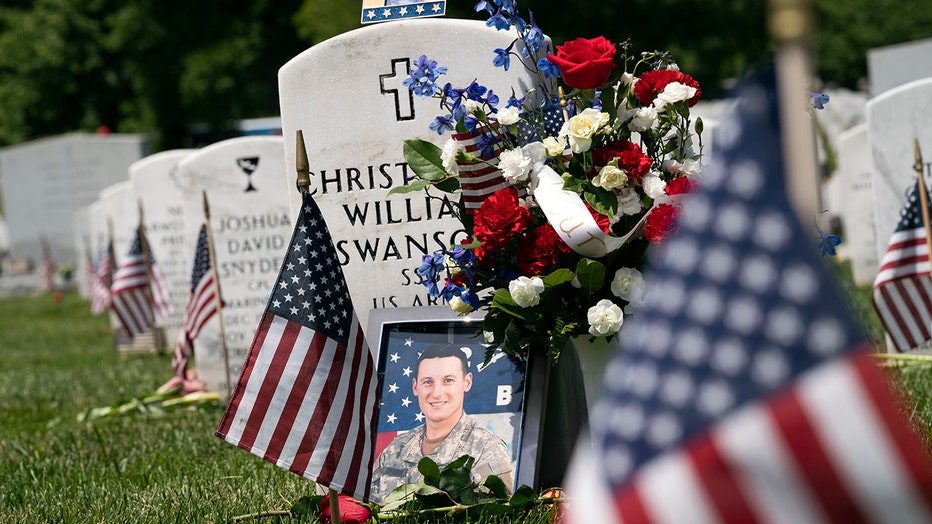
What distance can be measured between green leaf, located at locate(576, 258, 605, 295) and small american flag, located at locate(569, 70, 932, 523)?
7.17 ft

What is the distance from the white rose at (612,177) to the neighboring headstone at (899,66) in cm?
1213

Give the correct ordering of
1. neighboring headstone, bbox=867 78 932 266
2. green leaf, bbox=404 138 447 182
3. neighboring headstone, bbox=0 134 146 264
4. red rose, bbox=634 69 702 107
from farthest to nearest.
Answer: neighboring headstone, bbox=0 134 146 264 < neighboring headstone, bbox=867 78 932 266 < green leaf, bbox=404 138 447 182 < red rose, bbox=634 69 702 107

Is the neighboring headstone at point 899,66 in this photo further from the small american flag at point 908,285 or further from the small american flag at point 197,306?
the small american flag at point 197,306

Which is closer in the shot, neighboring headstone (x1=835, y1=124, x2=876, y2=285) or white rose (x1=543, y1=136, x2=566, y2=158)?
white rose (x1=543, y1=136, x2=566, y2=158)

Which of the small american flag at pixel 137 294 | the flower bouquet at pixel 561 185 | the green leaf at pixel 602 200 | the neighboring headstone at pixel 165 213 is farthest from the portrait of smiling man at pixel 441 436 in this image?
the small american flag at pixel 137 294

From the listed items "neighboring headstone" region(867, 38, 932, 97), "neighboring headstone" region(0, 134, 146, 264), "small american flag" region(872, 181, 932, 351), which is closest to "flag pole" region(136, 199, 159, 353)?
"small american flag" region(872, 181, 932, 351)

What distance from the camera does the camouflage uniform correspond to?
442 centimetres

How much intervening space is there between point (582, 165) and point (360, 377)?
1060mm

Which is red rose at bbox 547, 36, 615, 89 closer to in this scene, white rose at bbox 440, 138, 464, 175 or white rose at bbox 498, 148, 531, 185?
white rose at bbox 498, 148, 531, 185

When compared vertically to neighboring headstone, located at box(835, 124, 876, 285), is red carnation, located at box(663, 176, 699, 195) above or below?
below

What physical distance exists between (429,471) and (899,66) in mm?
12730

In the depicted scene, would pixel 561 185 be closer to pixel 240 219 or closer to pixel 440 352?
pixel 440 352

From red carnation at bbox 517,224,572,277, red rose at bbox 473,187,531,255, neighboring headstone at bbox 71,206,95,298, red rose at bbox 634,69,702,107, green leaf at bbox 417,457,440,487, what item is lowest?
green leaf at bbox 417,457,440,487

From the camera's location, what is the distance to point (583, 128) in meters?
4.11
